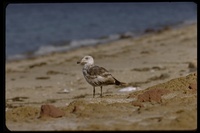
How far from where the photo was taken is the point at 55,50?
930 inches

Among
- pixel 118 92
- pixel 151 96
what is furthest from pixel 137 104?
pixel 118 92

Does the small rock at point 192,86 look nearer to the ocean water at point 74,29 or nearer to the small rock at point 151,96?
the small rock at point 151,96

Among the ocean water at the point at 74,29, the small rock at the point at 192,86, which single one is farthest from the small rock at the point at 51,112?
the ocean water at the point at 74,29

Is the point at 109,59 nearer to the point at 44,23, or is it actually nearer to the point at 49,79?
the point at 49,79

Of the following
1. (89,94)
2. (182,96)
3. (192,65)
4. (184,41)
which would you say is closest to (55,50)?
(184,41)

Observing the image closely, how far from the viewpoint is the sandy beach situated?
683cm

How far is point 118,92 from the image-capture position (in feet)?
34.8

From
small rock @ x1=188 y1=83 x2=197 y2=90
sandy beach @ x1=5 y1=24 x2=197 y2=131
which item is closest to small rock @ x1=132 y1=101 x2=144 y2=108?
sandy beach @ x1=5 y1=24 x2=197 y2=131

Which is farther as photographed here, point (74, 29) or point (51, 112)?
point (74, 29)

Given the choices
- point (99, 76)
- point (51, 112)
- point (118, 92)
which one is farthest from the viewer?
point (118, 92)

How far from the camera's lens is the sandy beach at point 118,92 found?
683 cm

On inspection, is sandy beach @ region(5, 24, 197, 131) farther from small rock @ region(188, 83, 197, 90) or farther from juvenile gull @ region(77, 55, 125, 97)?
juvenile gull @ region(77, 55, 125, 97)

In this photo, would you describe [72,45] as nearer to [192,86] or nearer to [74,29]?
[74,29]

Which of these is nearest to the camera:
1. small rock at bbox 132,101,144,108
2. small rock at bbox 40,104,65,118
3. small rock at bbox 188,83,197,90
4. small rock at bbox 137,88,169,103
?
small rock at bbox 40,104,65,118
